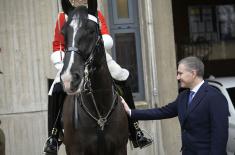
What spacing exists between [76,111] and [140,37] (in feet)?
15.7

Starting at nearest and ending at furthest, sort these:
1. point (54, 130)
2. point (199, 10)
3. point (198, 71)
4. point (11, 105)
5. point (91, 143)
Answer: point (198, 71)
point (91, 143)
point (54, 130)
point (11, 105)
point (199, 10)

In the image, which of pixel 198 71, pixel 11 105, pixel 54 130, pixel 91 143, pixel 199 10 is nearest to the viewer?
pixel 198 71

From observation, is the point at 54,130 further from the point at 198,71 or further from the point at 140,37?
the point at 140,37

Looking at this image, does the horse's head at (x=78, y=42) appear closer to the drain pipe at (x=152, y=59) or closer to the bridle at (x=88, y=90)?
the bridle at (x=88, y=90)

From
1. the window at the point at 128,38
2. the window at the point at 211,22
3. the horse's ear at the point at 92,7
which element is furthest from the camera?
the window at the point at 211,22

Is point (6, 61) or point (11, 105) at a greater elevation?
point (6, 61)

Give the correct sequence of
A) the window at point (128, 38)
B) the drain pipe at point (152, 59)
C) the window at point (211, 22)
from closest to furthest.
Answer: the drain pipe at point (152, 59), the window at point (128, 38), the window at point (211, 22)

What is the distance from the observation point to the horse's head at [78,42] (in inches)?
225

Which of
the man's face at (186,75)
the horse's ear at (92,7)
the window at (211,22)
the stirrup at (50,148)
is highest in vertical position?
the window at (211,22)

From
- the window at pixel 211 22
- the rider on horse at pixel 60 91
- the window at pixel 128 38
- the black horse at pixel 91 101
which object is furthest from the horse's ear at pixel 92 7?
the window at pixel 211 22

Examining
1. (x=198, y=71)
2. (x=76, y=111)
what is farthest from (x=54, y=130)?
(x=198, y=71)

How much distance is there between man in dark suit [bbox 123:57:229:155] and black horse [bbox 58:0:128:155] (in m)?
0.93

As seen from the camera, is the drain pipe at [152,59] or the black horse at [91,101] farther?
the drain pipe at [152,59]

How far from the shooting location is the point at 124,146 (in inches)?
274
